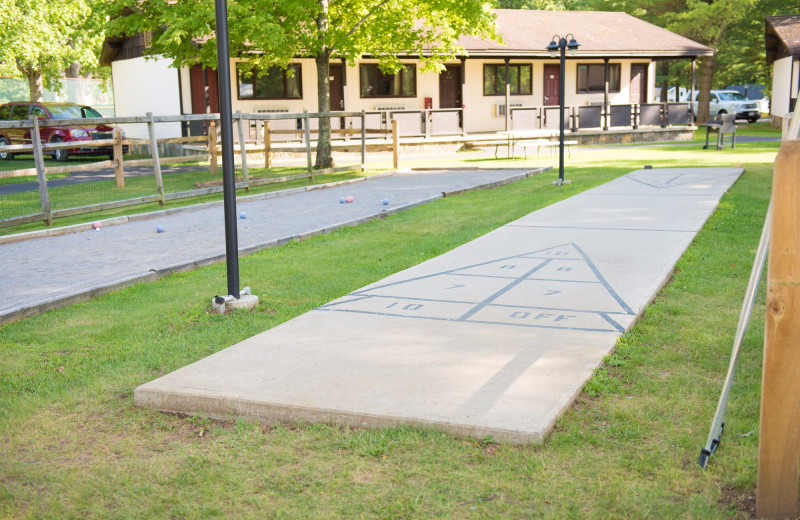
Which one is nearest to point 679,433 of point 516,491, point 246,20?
point 516,491

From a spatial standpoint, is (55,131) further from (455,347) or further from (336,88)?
(455,347)

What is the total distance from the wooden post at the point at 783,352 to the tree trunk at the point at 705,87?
123ft

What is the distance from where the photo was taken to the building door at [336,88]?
2930cm

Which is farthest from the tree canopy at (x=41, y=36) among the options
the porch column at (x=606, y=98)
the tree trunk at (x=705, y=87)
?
the tree trunk at (x=705, y=87)

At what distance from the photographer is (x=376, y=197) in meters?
14.5

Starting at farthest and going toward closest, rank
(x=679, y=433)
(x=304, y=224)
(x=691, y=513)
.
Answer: (x=304, y=224)
(x=679, y=433)
(x=691, y=513)

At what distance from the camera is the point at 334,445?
12.7 feet

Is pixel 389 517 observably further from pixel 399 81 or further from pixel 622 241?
pixel 399 81

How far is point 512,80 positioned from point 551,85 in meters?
1.87

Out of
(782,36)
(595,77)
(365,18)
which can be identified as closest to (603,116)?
(595,77)

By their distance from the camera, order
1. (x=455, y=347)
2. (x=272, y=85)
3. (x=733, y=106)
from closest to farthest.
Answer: (x=455, y=347), (x=272, y=85), (x=733, y=106)

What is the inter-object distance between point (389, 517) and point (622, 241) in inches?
241

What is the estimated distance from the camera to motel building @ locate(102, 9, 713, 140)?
91.9 ft

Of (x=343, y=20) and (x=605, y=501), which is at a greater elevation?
(x=343, y=20)
